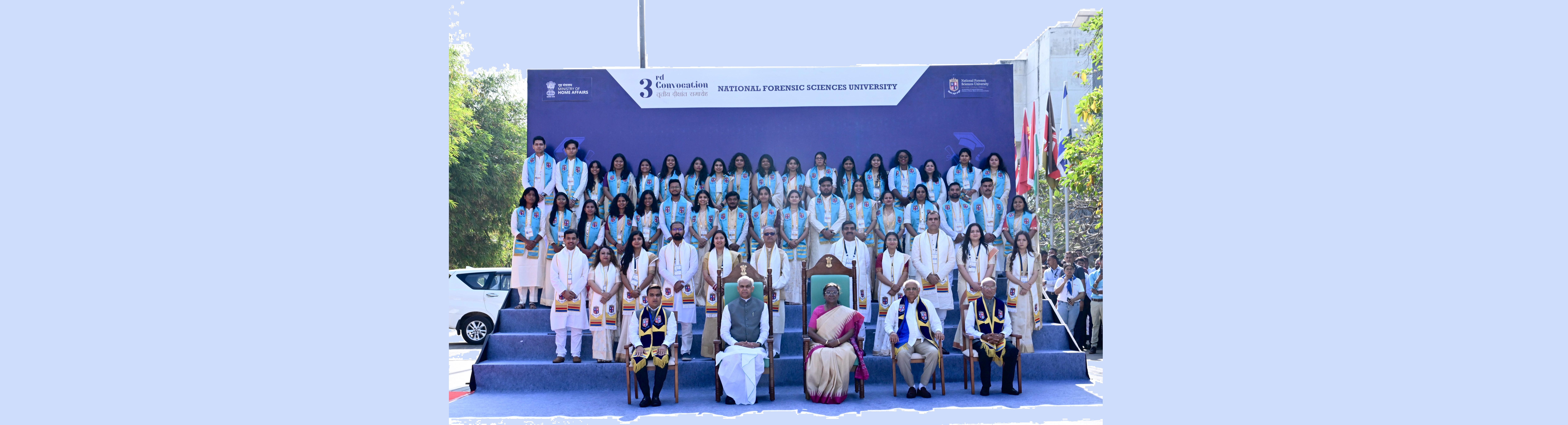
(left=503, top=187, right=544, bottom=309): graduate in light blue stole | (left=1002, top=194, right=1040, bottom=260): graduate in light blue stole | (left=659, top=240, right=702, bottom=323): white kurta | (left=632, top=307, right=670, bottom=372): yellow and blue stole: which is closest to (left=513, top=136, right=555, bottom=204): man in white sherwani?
(left=503, top=187, right=544, bottom=309): graduate in light blue stole

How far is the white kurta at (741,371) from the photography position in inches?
289

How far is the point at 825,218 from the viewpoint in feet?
30.6

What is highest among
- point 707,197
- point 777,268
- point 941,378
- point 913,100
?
point 913,100

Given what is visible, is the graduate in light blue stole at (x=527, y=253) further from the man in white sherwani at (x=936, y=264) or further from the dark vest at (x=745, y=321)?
the man in white sherwani at (x=936, y=264)

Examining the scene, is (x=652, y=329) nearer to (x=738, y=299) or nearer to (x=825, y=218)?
(x=738, y=299)

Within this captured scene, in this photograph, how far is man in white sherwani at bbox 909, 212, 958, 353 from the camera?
8.65 meters

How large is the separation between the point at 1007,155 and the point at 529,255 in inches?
175

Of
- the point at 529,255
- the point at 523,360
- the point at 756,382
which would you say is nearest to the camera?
the point at 756,382

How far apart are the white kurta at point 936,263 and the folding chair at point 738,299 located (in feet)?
4.32

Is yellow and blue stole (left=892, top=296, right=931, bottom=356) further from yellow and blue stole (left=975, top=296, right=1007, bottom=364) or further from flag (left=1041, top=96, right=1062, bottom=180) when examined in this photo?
flag (left=1041, top=96, right=1062, bottom=180)

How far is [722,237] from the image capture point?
8.48 m

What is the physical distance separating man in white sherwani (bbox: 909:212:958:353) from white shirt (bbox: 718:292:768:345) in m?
1.57

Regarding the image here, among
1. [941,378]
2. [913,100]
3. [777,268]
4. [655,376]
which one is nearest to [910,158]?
[913,100]

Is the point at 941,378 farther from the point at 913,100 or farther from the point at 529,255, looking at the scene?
the point at 529,255
